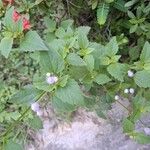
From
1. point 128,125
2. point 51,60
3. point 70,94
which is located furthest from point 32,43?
point 128,125

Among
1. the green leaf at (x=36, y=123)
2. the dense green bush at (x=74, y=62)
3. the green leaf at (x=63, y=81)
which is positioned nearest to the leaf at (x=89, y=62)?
the dense green bush at (x=74, y=62)

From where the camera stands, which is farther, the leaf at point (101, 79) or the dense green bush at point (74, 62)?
the leaf at point (101, 79)

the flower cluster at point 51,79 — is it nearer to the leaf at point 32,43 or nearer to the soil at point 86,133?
the leaf at point 32,43

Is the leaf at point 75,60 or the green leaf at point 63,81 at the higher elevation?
the leaf at point 75,60

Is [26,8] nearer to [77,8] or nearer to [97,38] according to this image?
[77,8]

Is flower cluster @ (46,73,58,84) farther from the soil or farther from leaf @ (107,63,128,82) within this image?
the soil

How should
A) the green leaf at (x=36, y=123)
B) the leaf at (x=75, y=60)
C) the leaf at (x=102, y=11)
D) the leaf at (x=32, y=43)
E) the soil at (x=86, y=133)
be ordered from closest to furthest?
the leaf at (x=32, y=43) < the leaf at (x=75, y=60) < the green leaf at (x=36, y=123) < the leaf at (x=102, y=11) < the soil at (x=86, y=133)

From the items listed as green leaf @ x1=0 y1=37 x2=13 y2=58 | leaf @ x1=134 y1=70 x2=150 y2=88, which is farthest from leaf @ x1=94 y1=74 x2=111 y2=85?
green leaf @ x1=0 y1=37 x2=13 y2=58
